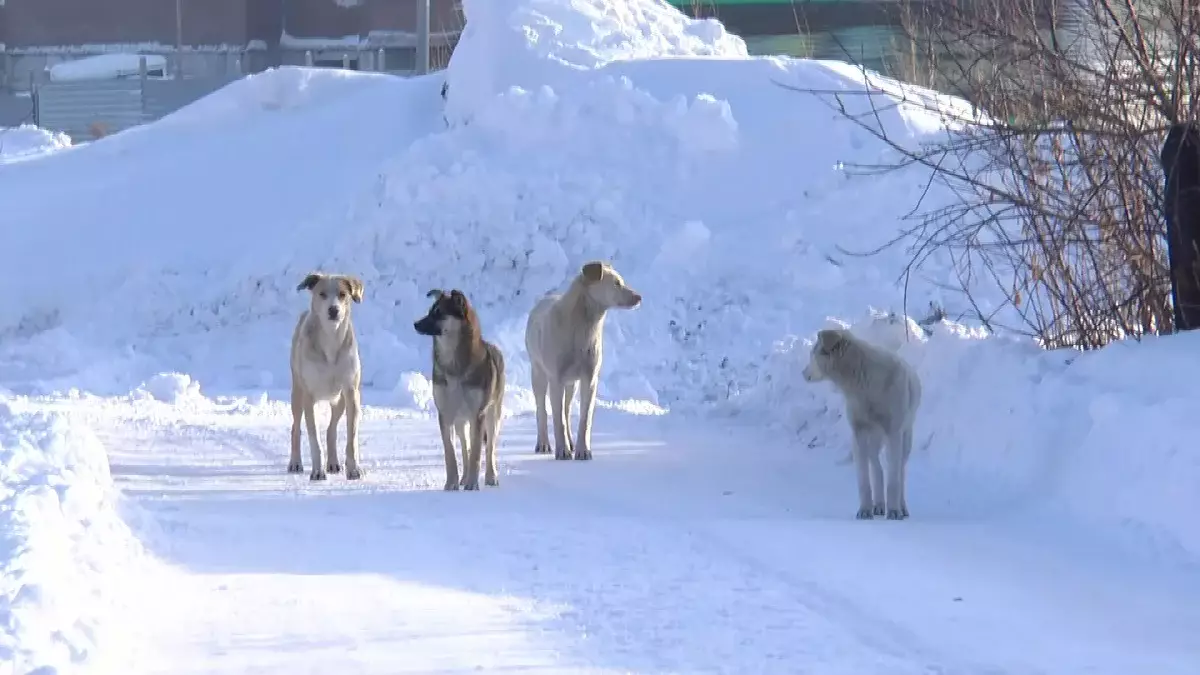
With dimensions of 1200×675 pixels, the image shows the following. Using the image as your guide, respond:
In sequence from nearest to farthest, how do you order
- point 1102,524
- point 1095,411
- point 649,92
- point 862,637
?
point 862,637 → point 1102,524 → point 1095,411 → point 649,92

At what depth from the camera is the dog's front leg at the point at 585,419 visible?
13883mm

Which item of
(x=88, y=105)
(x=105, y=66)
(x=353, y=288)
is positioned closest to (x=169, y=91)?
(x=88, y=105)

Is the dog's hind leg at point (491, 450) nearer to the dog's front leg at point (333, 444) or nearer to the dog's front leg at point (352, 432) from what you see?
the dog's front leg at point (352, 432)

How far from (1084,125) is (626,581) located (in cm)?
605

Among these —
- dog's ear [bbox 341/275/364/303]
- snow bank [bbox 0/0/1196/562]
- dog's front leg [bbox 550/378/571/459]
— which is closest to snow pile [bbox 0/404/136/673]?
dog's ear [bbox 341/275/364/303]

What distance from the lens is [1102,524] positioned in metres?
9.74

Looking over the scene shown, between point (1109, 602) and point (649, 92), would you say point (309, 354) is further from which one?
point (649, 92)

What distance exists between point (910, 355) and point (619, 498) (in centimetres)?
394

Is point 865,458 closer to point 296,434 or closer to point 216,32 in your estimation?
point 296,434

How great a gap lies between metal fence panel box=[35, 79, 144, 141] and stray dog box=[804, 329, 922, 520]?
135 ft

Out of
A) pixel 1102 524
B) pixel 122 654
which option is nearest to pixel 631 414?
pixel 1102 524

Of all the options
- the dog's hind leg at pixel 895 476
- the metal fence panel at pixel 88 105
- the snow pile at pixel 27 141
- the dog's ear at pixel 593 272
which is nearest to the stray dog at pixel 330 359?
the dog's ear at pixel 593 272

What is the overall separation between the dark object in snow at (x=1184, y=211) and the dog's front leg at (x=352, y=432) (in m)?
6.08

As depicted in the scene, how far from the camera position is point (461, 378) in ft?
39.7
